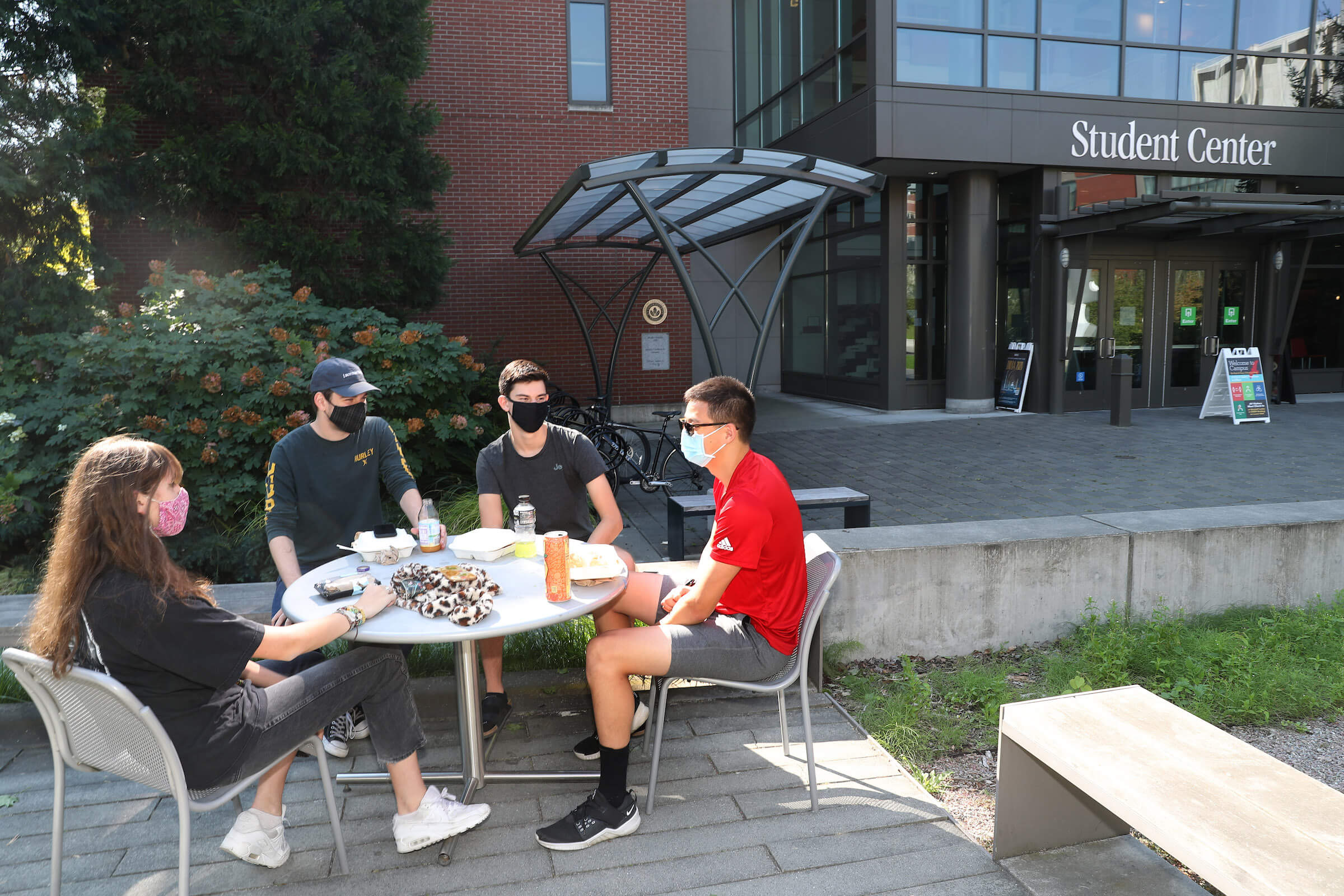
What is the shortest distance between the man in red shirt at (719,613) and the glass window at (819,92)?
42.4 feet

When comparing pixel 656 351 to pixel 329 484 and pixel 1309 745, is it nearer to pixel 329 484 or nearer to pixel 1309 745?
pixel 329 484

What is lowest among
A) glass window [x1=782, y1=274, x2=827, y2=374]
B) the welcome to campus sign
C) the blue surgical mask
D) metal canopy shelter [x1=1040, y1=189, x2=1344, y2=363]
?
the blue surgical mask

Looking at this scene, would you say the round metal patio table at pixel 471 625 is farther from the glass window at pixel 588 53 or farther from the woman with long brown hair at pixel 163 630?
the glass window at pixel 588 53

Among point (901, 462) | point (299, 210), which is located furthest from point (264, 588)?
point (299, 210)

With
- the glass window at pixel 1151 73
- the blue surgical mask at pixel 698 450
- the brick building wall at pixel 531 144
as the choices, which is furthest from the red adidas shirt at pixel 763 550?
the glass window at pixel 1151 73

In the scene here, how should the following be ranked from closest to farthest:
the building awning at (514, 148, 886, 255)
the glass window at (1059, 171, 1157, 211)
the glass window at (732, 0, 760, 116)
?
1. the building awning at (514, 148, 886, 255)
2. the glass window at (1059, 171, 1157, 211)
3. the glass window at (732, 0, 760, 116)

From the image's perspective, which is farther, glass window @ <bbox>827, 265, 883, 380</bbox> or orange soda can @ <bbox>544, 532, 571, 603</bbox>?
glass window @ <bbox>827, 265, 883, 380</bbox>

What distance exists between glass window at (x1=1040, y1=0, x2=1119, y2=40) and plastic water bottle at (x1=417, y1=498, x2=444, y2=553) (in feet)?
44.3

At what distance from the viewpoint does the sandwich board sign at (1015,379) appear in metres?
13.8

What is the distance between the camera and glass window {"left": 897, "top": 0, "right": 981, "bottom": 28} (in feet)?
42.0

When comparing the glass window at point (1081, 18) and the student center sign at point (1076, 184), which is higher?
the glass window at point (1081, 18)

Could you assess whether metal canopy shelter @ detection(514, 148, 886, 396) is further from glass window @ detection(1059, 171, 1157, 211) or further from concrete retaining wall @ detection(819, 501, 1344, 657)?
glass window @ detection(1059, 171, 1157, 211)

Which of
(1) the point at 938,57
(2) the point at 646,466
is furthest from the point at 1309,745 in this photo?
(1) the point at 938,57

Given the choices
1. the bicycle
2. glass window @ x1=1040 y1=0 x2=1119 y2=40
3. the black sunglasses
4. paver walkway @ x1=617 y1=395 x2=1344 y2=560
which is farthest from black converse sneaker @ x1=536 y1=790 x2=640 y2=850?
glass window @ x1=1040 y1=0 x2=1119 y2=40
